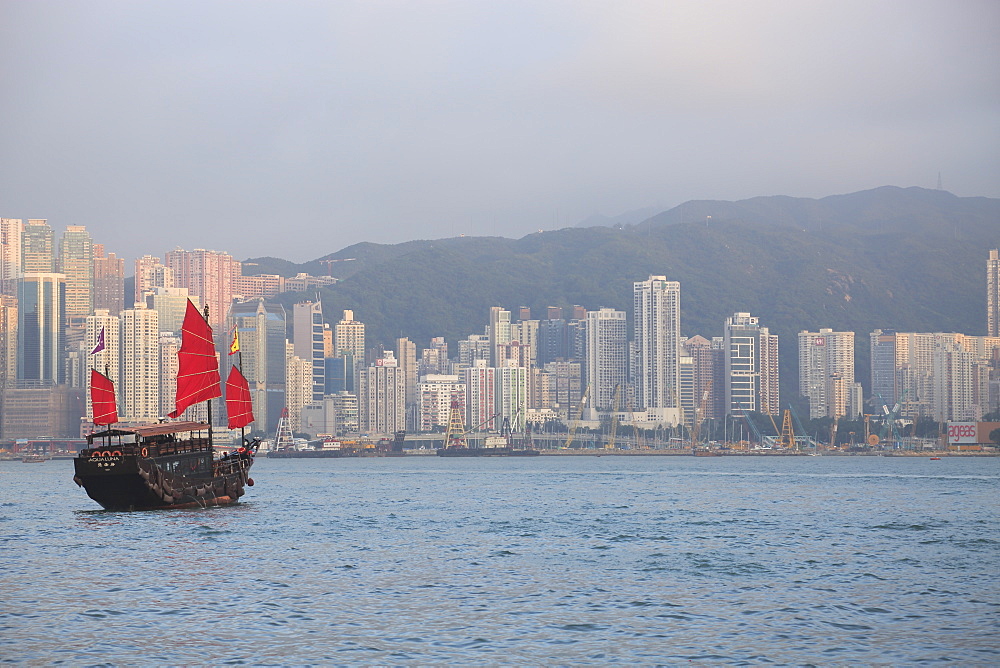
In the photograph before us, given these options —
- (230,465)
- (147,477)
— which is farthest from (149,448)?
(230,465)

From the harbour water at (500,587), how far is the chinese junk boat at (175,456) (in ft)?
5.15

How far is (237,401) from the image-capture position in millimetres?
75375

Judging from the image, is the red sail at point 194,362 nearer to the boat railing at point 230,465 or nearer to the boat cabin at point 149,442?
the boat railing at point 230,465

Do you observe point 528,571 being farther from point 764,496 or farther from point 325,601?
point 764,496

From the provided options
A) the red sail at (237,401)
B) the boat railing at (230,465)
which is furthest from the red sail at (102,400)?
the red sail at (237,401)

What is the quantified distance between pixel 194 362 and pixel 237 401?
196 inches

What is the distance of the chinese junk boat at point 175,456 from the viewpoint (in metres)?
59.8

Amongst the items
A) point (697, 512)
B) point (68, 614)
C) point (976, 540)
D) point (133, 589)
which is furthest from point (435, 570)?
point (697, 512)

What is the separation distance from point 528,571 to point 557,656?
13.3 m

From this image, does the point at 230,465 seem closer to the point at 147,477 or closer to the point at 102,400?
the point at 102,400

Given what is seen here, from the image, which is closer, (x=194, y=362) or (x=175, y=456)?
(x=175, y=456)

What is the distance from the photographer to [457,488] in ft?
333

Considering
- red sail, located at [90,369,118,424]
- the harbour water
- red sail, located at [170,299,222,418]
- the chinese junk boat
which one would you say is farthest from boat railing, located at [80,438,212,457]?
red sail, located at [170,299,222,418]

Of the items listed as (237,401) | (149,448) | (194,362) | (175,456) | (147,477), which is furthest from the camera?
(237,401)
